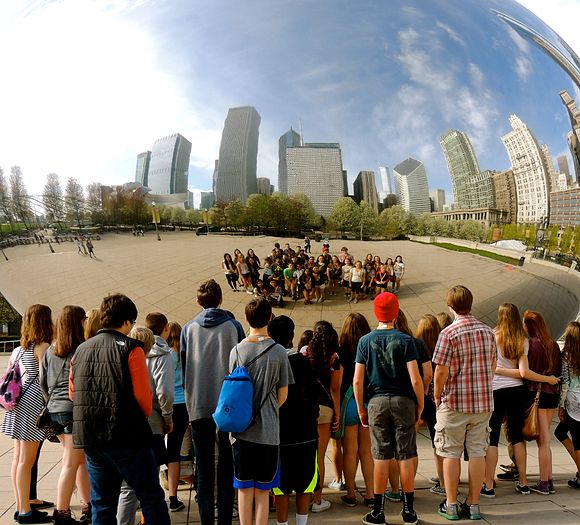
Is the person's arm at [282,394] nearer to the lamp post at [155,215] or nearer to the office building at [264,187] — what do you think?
the office building at [264,187]

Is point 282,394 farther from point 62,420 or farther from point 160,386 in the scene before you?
point 62,420

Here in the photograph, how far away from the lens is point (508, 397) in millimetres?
5012

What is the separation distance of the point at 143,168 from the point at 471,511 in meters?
4.32

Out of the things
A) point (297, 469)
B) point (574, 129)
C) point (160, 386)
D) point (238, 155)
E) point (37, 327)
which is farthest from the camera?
point (574, 129)

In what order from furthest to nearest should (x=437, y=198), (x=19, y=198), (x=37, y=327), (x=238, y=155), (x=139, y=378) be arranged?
(x=19, y=198) → (x=437, y=198) → (x=238, y=155) → (x=37, y=327) → (x=139, y=378)

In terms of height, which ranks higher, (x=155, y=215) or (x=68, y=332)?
(x=155, y=215)

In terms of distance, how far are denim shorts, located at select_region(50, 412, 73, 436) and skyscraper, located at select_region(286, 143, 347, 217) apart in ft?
9.23

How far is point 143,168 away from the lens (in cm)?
493

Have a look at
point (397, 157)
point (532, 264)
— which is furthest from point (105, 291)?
point (532, 264)

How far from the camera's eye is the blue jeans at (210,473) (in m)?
4.09

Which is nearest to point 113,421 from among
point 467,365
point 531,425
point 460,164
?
point 467,365

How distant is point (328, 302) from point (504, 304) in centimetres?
175

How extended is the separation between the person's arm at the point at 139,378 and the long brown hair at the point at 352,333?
6.34 feet

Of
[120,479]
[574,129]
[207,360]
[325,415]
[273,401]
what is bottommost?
[120,479]
